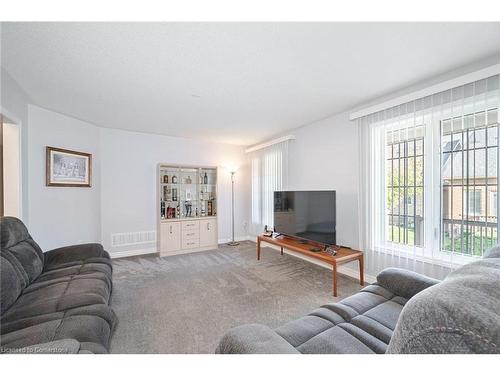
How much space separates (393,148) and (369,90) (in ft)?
2.47

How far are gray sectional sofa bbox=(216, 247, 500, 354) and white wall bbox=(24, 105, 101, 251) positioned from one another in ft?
10.6

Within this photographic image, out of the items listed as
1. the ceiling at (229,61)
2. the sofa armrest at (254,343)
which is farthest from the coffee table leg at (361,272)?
the sofa armrest at (254,343)

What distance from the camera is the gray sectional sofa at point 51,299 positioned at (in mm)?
1110

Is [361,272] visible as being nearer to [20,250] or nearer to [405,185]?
[405,185]

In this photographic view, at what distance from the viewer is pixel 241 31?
152 cm

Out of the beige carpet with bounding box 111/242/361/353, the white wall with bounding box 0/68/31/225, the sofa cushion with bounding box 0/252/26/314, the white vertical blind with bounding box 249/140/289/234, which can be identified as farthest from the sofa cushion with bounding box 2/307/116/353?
the white vertical blind with bounding box 249/140/289/234

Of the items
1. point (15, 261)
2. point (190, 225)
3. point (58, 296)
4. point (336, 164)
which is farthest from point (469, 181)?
point (190, 225)

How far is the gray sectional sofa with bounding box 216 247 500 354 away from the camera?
531 millimetres

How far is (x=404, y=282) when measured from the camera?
1.58 m

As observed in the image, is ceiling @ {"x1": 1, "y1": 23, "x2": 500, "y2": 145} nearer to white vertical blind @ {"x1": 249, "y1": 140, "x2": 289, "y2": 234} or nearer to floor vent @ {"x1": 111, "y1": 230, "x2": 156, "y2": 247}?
white vertical blind @ {"x1": 249, "y1": 140, "x2": 289, "y2": 234}
